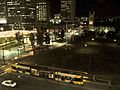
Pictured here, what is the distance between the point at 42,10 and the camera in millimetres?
177375

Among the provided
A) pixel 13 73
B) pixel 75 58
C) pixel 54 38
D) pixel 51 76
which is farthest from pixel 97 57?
pixel 54 38

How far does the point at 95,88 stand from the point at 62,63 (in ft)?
54.5

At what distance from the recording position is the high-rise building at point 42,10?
17650 centimetres

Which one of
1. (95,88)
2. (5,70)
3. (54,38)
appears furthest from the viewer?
(54,38)

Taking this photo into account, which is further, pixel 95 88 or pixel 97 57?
pixel 97 57

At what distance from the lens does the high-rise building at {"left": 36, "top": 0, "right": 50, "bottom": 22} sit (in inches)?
6949

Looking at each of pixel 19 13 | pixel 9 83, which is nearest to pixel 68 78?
pixel 9 83

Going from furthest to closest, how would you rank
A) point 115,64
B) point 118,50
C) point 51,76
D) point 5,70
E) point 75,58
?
point 118,50 < point 75,58 < point 115,64 < point 5,70 < point 51,76

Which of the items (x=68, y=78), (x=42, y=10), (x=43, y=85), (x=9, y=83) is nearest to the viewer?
(x=9, y=83)

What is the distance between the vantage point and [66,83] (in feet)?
110

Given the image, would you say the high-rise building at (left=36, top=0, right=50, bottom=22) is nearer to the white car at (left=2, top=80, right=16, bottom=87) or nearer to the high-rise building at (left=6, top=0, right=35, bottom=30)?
the high-rise building at (left=6, top=0, right=35, bottom=30)

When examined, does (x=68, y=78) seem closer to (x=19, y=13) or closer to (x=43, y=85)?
(x=43, y=85)

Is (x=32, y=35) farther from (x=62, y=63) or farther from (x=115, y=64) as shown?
(x=115, y=64)

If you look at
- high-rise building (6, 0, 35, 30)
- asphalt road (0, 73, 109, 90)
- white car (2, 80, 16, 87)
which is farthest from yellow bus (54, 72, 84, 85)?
high-rise building (6, 0, 35, 30)
